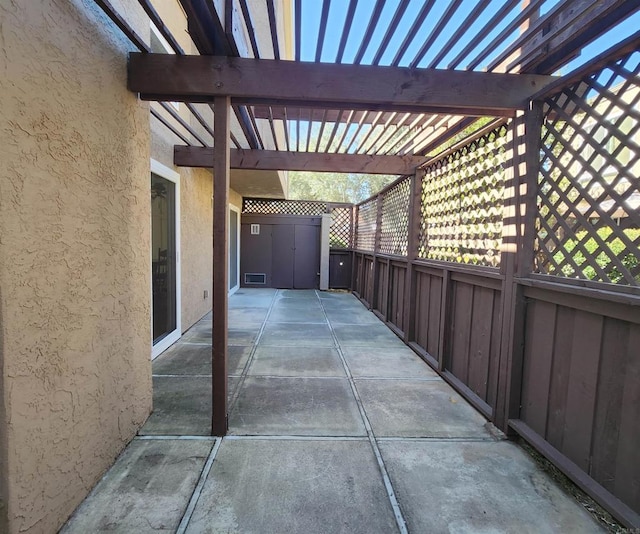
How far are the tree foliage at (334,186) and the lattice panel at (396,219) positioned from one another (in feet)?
47.2

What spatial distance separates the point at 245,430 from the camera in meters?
2.37

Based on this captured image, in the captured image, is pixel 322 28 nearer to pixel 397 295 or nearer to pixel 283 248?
pixel 397 295

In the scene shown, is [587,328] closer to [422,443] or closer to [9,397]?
[422,443]

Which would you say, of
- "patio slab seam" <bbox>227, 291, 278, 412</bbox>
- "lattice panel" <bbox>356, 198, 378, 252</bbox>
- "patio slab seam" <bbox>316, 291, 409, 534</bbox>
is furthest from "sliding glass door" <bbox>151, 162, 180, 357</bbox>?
"lattice panel" <bbox>356, 198, 378, 252</bbox>

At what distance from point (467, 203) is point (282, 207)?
6920mm

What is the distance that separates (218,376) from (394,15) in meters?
2.29

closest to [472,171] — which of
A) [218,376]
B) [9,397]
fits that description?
[218,376]

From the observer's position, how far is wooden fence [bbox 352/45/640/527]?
163cm

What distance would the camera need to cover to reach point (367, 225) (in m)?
7.81

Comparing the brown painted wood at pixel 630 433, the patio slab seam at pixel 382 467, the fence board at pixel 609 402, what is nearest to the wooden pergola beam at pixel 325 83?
the fence board at pixel 609 402

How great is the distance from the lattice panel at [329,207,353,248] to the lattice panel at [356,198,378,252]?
87 centimetres

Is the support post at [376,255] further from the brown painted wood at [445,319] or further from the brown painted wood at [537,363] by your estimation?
the brown painted wood at [537,363]

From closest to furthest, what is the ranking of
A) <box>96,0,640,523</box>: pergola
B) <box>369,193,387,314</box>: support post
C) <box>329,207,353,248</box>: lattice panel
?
<box>96,0,640,523</box>: pergola → <box>369,193,387,314</box>: support post → <box>329,207,353,248</box>: lattice panel

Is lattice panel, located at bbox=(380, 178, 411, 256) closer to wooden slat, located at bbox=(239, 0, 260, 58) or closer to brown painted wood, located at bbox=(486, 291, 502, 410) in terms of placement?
brown painted wood, located at bbox=(486, 291, 502, 410)
